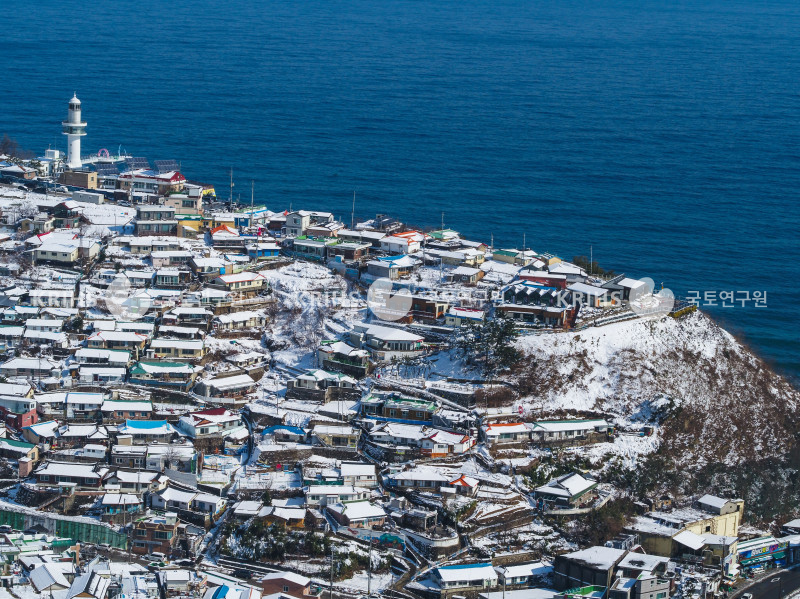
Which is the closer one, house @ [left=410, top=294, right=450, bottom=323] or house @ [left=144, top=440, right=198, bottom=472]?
house @ [left=144, top=440, right=198, bottom=472]

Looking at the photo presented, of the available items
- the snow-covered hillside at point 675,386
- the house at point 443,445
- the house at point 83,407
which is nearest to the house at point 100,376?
the house at point 83,407

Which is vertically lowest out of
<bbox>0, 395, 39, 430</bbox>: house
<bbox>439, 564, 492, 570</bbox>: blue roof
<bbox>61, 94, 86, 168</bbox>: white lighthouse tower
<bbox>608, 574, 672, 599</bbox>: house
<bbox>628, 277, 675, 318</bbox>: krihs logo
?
<bbox>608, 574, 672, 599</bbox>: house

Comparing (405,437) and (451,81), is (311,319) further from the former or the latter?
(451,81)

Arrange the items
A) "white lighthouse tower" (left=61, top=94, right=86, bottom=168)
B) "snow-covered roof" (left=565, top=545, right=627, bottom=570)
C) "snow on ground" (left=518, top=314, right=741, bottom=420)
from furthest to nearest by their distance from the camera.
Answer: "white lighthouse tower" (left=61, top=94, right=86, bottom=168)
"snow on ground" (left=518, top=314, right=741, bottom=420)
"snow-covered roof" (left=565, top=545, right=627, bottom=570)

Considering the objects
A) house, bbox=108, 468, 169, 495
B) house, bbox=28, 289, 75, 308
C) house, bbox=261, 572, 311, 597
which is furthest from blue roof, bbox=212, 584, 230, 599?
house, bbox=28, 289, 75, 308

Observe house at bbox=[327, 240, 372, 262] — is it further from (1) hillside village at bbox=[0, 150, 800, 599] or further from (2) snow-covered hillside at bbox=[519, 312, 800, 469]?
(2) snow-covered hillside at bbox=[519, 312, 800, 469]

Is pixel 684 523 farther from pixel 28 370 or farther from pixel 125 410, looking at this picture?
pixel 28 370

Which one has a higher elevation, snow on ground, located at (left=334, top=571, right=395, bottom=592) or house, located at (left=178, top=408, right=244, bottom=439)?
house, located at (left=178, top=408, right=244, bottom=439)
